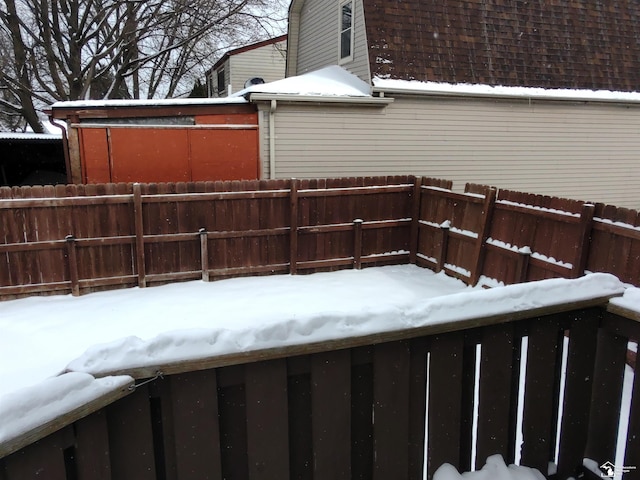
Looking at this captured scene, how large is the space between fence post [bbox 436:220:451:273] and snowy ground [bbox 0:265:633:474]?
9.6 inches

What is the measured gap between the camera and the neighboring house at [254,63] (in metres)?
20.4

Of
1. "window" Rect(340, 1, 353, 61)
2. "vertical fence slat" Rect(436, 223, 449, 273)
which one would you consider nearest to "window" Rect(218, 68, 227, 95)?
"window" Rect(340, 1, 353, 61)

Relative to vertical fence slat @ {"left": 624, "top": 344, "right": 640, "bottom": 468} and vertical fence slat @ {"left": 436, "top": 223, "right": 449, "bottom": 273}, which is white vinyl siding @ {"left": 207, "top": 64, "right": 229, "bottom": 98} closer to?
vertical fence slat @ {"left": 436, "top": 223, "right": 449, "bottom": 273}

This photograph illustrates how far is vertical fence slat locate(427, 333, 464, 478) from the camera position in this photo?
198cm

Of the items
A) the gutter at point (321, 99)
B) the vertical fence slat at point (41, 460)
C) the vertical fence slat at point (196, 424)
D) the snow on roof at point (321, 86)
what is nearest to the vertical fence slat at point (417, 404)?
the vertical fence slat at point (196, 424)

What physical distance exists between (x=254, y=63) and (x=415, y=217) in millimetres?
14422

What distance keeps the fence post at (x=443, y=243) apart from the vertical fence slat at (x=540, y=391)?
5.95 meters

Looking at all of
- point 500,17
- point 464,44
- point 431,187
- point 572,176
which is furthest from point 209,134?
point 572,176

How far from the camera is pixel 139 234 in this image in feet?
24.4

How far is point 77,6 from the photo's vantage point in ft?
58.5

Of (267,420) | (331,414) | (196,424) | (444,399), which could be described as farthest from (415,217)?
(196,424)

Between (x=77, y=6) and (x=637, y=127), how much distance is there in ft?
62.9

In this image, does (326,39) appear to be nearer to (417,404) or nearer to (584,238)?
(584,238)

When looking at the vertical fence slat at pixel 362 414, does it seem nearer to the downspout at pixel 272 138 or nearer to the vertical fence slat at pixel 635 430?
the vertical fence slat at pixel 635 430
